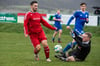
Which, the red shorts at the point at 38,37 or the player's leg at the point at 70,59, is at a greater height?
the red shorts at the point at 38,37

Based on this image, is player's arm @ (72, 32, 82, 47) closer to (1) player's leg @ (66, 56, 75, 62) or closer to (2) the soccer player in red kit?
(1) player's leg @ (66, 56, 75, 62)

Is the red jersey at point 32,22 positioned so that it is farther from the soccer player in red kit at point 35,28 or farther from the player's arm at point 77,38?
the player's arm at point 77,38

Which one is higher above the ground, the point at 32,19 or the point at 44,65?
the point at 32,19

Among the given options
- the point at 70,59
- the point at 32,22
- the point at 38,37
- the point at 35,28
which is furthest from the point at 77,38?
the point at 32,22

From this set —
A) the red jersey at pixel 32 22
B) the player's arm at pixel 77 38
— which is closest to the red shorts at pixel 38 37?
the red jersey at pixel 32 22

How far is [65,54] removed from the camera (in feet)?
43.1

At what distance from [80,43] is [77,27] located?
3052 millimetres

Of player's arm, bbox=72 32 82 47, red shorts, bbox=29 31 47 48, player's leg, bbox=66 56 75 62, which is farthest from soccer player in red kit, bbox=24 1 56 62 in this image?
player's arm, bbox=72 32 82 47

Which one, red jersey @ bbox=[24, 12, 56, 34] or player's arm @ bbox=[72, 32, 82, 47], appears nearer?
player's arm @ bbox=[72, 32, 82, 47]

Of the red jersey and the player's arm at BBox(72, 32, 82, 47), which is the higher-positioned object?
the red jersey

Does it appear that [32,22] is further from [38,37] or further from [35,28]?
[38,37]

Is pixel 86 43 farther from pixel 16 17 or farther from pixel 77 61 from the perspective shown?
pixel 16 17

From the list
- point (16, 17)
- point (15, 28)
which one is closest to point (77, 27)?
point (15, 28)

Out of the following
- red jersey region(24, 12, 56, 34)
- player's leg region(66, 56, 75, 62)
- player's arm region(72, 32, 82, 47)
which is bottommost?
player's leg region(66, 56, 75, 62)
